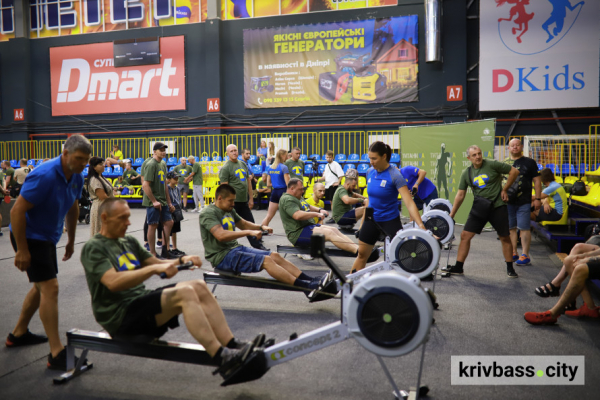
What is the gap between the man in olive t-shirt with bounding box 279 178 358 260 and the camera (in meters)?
5.12

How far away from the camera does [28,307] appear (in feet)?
10.2

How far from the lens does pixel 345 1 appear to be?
1380 cm

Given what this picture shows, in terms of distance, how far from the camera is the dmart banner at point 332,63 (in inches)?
519

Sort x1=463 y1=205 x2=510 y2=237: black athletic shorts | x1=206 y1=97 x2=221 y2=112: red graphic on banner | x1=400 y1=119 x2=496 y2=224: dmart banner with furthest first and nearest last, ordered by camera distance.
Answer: x1=206 y1=97 x2=221 y2=112: red graphic on banner
x1=400 y1=119 x2=496 y2=224: dmart banner
x1=463 y1=205 x2=510 y2=237: black athletic shorts

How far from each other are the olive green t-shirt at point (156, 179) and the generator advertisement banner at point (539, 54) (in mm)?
9740

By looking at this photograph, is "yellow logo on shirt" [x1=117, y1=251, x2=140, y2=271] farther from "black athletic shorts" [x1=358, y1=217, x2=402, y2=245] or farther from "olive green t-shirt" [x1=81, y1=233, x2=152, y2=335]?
"black athletic shorts" [x1=358, y1=217, x2=402, y2=245]

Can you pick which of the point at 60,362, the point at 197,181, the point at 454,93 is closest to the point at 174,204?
the point at 60,362

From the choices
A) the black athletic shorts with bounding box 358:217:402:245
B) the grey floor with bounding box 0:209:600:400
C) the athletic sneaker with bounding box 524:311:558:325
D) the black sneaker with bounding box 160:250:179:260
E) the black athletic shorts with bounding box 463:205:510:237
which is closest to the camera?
the grey floor with bounding box 0:209:600:400

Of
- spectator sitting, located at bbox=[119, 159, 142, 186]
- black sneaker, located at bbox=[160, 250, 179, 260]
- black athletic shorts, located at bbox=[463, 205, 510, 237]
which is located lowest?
black sneaker, located at bbox=[160, 250, 179, 260]

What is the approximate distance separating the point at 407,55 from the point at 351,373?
11.8 meters

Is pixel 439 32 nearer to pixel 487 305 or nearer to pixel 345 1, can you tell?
pixel 345 1

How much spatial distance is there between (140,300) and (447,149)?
7.59m

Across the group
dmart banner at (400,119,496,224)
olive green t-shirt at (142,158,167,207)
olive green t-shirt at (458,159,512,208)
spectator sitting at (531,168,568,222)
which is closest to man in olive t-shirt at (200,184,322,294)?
olive green t-shirt at (142,158,167,207)

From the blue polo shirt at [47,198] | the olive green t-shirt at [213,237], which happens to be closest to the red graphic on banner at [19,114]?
the olive green t-shirt at [213,237]
